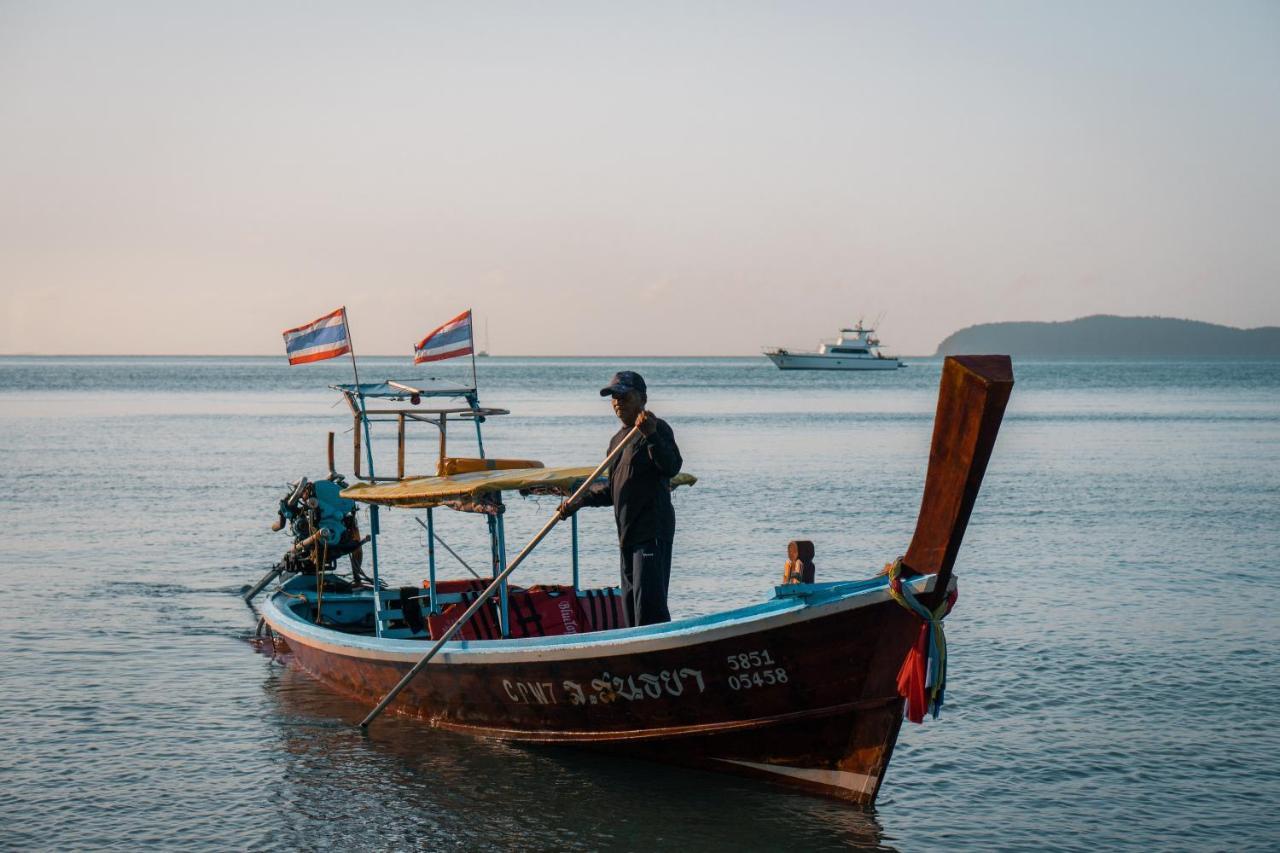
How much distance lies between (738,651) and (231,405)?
6981 cm

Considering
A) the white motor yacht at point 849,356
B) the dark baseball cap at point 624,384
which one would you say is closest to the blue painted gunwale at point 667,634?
the dark baseball cap at point 624,384

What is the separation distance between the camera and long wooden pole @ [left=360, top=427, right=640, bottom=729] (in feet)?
29.6

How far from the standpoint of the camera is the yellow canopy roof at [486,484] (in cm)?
994

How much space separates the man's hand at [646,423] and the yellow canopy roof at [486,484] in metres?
1.14

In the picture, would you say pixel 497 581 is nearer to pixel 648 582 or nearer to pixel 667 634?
pixel 648 582

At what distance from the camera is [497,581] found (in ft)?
32.0

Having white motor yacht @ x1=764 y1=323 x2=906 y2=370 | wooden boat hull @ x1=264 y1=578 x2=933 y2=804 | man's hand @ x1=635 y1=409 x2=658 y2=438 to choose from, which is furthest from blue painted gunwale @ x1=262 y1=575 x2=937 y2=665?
white motor yacht @ x1=764 y1=323 x2=906 y2=370

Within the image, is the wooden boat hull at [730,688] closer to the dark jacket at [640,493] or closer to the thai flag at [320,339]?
the dark jacket at [640,493]

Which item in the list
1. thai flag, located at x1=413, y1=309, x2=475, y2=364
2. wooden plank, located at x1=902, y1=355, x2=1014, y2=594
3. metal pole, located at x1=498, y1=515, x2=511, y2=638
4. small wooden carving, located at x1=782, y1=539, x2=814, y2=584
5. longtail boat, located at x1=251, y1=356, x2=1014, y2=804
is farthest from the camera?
thai flag, located at x1=413, y1=309, x2=475, y2=364

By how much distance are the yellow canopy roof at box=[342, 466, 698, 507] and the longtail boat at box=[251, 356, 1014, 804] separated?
19 mm

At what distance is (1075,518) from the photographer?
2352 centimetres

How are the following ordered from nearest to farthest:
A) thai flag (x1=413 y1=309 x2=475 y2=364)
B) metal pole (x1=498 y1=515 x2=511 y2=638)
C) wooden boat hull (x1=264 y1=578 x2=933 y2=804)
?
wooden boat hull (x1=264 y1=578 x2=933 y2=804) → metal pole (x1=498 y1=515 x2=511 y2=638) → thai flag (x1=413 y1=309 x2=475 y2=364)

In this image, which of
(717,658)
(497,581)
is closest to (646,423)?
(717,658)

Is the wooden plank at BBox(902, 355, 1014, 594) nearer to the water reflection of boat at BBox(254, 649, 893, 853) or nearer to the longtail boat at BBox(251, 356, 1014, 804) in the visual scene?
the longtail boat at BBox(251, 356, 1014, 804)
